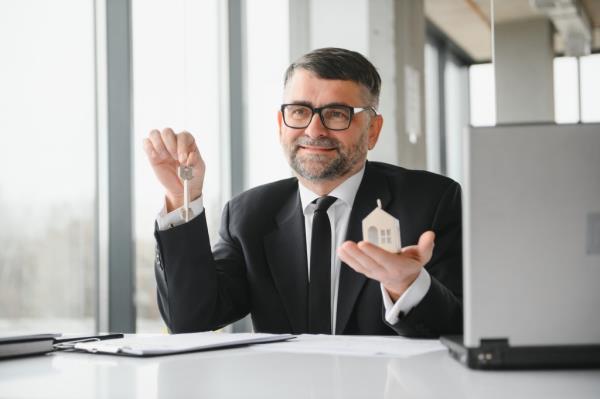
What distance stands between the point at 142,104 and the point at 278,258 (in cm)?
165

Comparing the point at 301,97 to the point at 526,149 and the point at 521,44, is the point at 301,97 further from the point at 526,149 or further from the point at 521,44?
the point at 521,44

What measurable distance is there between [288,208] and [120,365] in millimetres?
1003

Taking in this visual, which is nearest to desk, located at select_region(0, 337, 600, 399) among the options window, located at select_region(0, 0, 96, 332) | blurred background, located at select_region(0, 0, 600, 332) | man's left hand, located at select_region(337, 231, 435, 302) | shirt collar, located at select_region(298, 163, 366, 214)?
man's left hand, located at select_region(337, 231, 435, 302)

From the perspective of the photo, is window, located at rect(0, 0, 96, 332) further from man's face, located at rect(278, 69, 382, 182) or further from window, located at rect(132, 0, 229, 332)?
man's face, located at rect(278, 69, 382, 182)

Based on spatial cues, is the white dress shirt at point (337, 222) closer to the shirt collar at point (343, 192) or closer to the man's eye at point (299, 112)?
the shirt collar at point (343, 192)

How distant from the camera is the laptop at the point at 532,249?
1017mm

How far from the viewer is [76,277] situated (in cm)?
301

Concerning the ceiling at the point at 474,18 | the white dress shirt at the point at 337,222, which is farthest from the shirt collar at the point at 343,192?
the ceiling at the point at 474,18

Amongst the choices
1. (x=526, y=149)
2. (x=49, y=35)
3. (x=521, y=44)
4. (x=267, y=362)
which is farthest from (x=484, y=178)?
(x=521, y=44)

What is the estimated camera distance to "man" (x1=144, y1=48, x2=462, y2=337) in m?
1.80

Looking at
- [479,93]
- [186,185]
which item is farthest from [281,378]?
[479,93]

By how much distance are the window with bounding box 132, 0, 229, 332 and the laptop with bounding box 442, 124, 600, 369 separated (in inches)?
77.9

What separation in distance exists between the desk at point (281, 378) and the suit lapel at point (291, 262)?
65 centimetres

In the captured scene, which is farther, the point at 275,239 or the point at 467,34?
the point at 467,34
